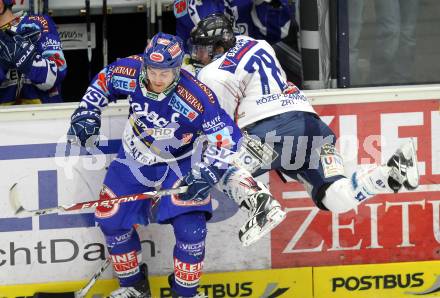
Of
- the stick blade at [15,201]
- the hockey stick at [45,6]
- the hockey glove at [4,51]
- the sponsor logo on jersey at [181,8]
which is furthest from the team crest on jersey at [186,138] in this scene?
the hockey stick at [45,6]

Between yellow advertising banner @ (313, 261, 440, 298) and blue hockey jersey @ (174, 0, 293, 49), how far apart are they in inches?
53.1

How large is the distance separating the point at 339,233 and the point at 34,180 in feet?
4.92

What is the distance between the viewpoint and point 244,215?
19.5ft

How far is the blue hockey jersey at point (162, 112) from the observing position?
5.49 meters

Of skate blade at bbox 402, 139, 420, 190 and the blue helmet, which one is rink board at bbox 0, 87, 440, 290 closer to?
the blue helmet

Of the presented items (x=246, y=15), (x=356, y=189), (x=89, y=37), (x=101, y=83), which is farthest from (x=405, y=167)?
(x=89, y=37)

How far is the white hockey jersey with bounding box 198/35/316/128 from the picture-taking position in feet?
18.9

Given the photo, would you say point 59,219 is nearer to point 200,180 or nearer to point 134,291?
point 134,291

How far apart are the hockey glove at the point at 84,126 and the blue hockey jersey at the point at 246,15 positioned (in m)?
1.23

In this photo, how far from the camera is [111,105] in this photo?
5832 millimetres

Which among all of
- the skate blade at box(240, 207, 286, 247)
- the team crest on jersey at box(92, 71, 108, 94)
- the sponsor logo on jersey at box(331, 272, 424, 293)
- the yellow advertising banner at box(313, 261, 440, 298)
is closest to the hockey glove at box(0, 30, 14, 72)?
the team crest on jersey at box(92, 71, 108, 94)

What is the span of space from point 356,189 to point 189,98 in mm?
859

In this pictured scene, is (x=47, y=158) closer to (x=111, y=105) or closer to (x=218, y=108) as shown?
(x=111, y=105)

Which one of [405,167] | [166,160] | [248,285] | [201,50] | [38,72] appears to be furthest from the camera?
[38,72]
